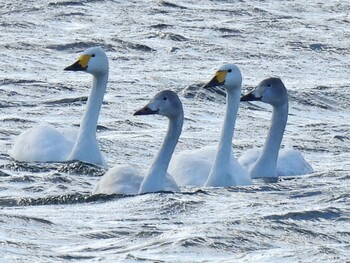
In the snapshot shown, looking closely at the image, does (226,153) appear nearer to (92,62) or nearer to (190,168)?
(190,168)

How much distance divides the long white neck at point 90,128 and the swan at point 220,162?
0.99 m

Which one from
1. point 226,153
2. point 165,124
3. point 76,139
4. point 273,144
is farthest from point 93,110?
point 165,124

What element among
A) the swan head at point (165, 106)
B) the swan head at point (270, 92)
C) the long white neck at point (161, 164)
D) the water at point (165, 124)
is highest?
the swan head at point (165, 106)

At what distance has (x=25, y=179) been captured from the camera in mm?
13086

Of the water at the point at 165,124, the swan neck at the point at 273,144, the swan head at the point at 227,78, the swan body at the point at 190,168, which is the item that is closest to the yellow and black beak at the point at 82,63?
the water at the point at 165,124

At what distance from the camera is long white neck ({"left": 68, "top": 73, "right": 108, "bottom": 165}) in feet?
46.6

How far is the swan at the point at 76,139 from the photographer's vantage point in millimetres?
14227

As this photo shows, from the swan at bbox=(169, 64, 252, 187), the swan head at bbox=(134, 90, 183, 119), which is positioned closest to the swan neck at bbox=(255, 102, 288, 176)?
the swan at bbox=(169, 64, 252, 187)

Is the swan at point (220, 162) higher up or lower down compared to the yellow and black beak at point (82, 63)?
lower down

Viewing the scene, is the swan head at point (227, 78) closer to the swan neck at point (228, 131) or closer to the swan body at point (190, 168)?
the swan neck at point (228, 131)

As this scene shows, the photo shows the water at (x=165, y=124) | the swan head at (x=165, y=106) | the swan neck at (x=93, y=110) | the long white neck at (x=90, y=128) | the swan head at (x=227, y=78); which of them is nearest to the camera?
the water at (x=165, y=124)

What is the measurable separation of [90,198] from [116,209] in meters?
0.64

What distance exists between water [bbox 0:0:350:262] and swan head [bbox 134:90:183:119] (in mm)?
706

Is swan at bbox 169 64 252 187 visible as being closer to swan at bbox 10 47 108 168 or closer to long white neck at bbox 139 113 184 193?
long white neck at bbox 139 113 184 193
